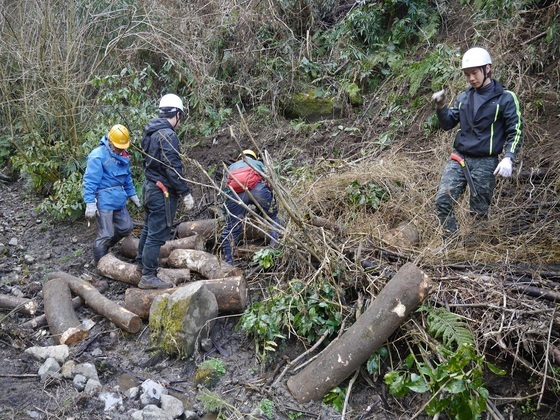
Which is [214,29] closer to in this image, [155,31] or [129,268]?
[155,31]

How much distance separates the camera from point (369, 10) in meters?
8.91

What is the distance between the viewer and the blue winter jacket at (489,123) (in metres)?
4.75

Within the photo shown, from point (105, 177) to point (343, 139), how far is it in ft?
11.7

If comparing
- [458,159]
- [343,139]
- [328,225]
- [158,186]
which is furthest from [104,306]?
[343,139]

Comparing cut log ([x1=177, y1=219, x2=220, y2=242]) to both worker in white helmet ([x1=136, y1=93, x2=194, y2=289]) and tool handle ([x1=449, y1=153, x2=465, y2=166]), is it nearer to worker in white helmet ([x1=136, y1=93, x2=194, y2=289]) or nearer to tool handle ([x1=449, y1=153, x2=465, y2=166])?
worker in white helmet ([x1=136, y1=93, x2=194, y2=289])

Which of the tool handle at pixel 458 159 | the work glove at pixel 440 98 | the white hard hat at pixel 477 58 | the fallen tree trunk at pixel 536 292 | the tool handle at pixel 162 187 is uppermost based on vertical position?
the white hard hat at pixel 477 58

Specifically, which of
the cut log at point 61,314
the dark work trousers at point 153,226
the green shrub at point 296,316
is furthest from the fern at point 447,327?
the cut log at point 61,314

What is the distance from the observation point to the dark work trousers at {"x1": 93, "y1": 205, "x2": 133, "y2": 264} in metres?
6.25

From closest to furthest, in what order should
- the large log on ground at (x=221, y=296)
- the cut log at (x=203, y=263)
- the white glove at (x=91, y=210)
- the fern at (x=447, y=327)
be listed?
the fern at (x=447, y=327) → the large log on ground at (x=221, y=296) → the cut log at (x=203, y=263) → the white glove at (x=91, y=210)

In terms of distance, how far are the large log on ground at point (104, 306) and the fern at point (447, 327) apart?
2.64m

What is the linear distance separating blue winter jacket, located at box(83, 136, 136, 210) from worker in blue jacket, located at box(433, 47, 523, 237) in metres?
3.69

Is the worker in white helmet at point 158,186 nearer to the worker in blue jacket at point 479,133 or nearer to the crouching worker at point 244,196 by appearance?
the crouching worker at point 244,196

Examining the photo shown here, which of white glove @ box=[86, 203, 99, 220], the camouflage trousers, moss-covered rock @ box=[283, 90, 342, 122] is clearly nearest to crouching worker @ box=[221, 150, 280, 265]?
white glove @ box=[86, 203, 99, 220]

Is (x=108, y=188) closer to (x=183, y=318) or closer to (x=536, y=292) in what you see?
(x=183, y=318)
